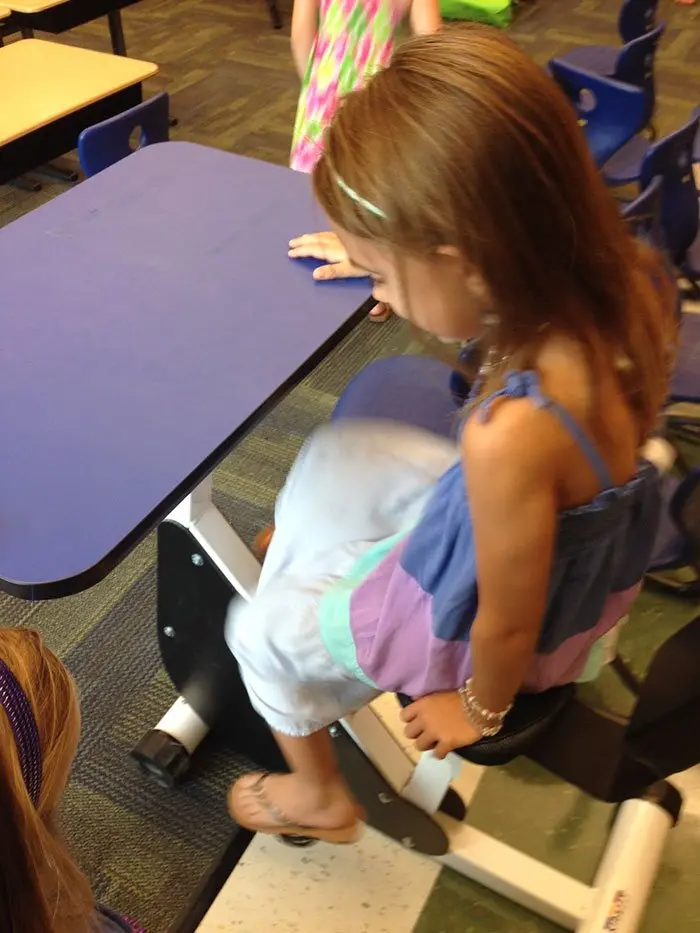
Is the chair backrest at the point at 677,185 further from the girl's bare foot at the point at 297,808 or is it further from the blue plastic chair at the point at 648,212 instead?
the girl's bare foot at the point at 297,808

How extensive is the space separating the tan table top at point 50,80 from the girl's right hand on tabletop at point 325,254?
135 cm

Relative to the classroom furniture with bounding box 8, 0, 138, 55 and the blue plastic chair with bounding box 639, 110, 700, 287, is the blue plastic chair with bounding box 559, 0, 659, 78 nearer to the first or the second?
the blue plastic chair with bounding box 639, 110, 700, 287

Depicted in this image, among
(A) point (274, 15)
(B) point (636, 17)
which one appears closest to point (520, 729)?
(B) point (636, 17)

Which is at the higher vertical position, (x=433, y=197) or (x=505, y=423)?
(x=433, y=197)

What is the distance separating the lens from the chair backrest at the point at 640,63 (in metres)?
2.35

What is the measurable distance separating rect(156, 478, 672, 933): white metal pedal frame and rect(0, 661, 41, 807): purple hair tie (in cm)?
50

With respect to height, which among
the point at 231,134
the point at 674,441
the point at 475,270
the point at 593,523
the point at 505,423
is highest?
the point at 475,270

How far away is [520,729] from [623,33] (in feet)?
9.07

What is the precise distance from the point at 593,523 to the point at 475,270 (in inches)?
10.3

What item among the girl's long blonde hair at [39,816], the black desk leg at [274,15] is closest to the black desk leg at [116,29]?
the black desk leg at [274,15]

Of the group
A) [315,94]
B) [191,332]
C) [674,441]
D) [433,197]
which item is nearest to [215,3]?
[315,94]

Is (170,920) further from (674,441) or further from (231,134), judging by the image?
(231,134)

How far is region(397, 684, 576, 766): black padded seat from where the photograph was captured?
0.89m

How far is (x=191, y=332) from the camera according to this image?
1068 mm
